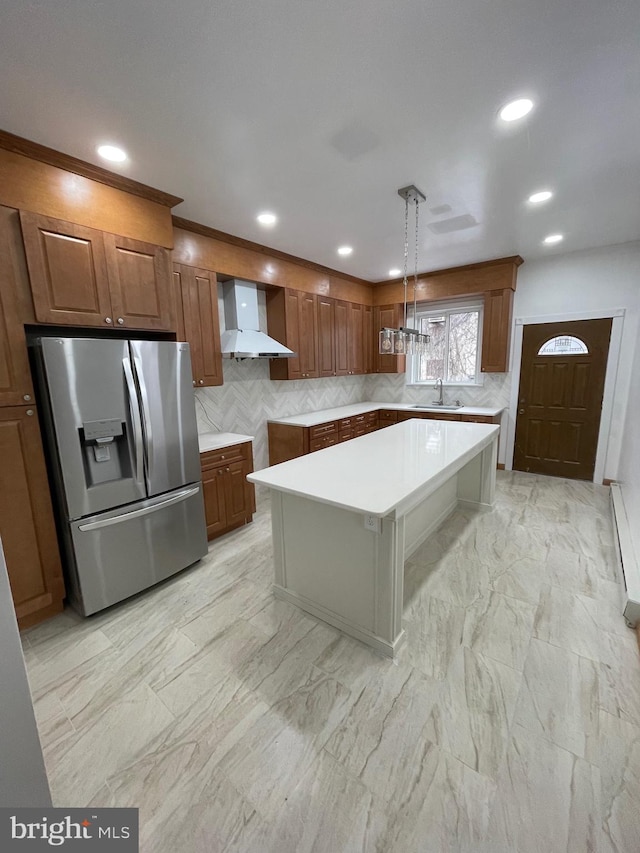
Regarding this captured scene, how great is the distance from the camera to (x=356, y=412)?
4.74 meters


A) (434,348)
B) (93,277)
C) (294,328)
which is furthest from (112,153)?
(434,348)

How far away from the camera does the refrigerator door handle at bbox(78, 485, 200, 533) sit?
2.05 metres

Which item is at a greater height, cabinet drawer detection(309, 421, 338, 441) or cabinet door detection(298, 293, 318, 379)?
cabinet door detection(298, 293, 318, 379)

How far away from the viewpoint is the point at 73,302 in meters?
2.01

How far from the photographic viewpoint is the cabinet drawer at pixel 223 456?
2803mm

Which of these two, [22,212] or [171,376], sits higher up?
[22,212]

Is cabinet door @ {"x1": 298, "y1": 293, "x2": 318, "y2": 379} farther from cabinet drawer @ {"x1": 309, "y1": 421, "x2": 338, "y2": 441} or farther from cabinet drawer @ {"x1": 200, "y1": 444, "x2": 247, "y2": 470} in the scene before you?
cabinet drawer @ {"x1": 200, "y1": 444, "x2": 247, "y2": 470}

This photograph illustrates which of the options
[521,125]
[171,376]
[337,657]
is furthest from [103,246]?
[337,657]

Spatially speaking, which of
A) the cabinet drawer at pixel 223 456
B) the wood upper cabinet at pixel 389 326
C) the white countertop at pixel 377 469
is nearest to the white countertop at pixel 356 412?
the wood upper cabinet at pixel 389 326

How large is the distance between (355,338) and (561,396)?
2762 millimetres

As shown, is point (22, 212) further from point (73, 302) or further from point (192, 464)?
point (192, 464)

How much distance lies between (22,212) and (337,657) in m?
2.90

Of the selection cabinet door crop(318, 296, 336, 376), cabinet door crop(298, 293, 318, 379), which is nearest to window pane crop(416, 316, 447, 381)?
cabinet door crop(318, 296, 336, 376)

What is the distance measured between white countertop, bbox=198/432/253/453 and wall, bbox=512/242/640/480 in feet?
12.8
